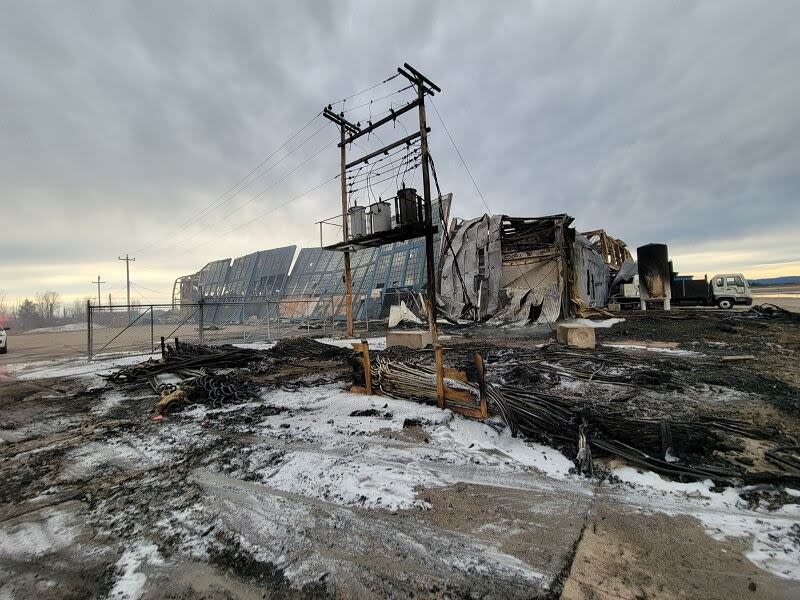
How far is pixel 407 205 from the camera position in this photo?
10828 millimetres

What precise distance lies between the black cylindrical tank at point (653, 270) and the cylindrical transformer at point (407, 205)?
659 inches

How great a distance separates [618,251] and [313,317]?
2923cm

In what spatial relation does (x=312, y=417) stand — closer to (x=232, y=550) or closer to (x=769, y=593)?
(x=232, y=550)

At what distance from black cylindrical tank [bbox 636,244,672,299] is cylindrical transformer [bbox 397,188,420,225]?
16.7 metres

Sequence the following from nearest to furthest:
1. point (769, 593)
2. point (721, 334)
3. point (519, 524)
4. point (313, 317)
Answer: point (769, 593) → point (519, 524) → point (721, 334) → point (313, 317)

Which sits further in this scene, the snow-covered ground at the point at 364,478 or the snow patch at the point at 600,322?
the snow patch at the point at 600,322

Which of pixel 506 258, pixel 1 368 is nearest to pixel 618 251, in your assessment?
pixel 506 258

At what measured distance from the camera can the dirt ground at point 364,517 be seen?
2203 millimetres

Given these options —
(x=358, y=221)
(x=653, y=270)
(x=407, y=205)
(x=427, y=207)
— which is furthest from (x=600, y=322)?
(x=358, y=221)

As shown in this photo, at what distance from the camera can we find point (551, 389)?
6.19 meters

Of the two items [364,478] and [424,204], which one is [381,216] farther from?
[364,478]

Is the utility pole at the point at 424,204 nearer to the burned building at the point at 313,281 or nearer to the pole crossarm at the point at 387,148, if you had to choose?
the pole crossarm at the point at 387,148

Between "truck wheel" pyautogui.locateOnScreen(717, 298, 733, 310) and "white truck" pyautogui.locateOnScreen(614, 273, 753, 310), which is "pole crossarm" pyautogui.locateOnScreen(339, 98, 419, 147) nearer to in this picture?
"white truck" pyautogui.locateOnScreen(614, 273, 753, 310)

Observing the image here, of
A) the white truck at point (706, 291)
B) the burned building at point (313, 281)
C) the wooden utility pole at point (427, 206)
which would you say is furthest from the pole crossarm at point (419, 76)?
the white truck at point (706, 291)
